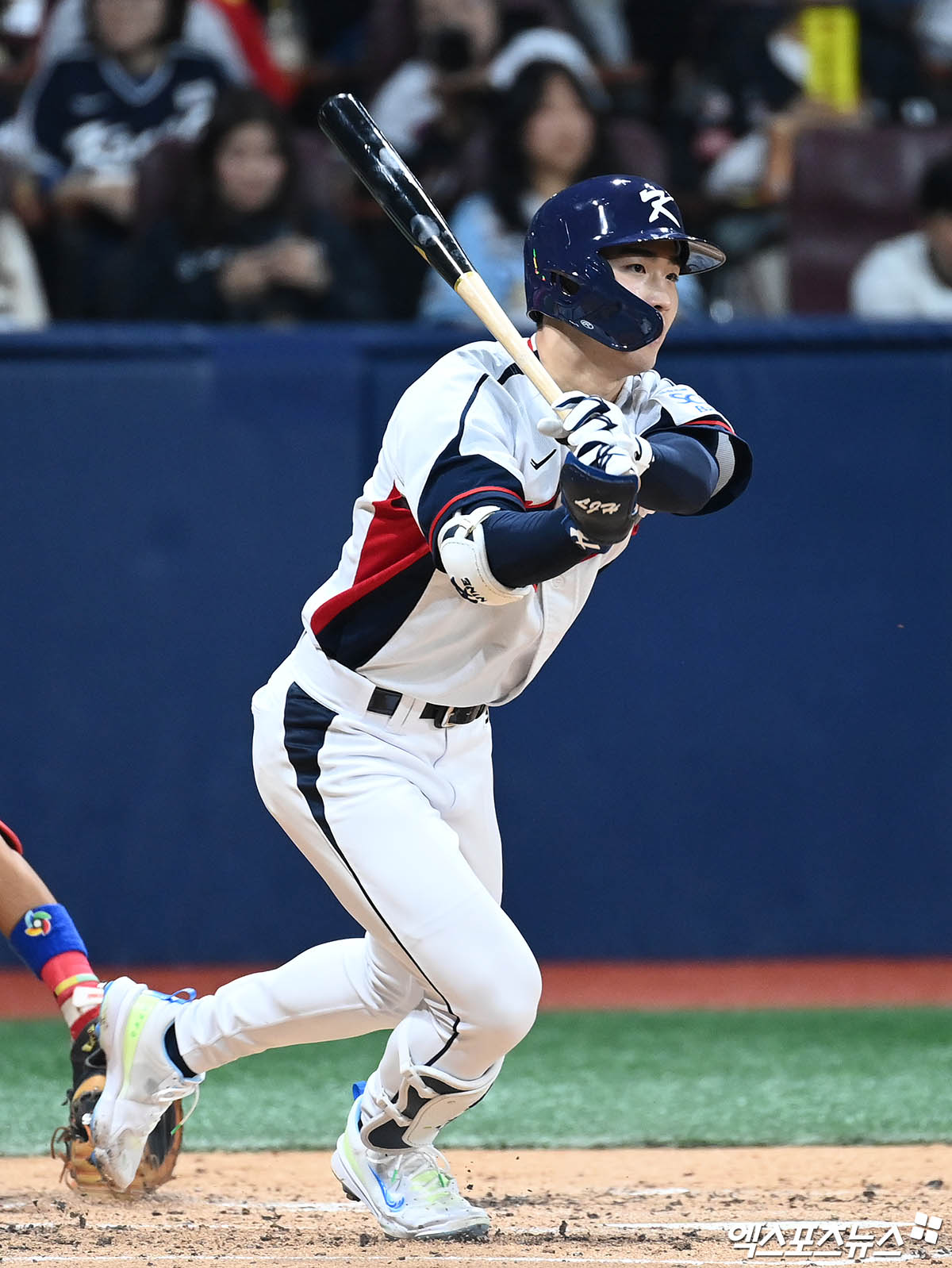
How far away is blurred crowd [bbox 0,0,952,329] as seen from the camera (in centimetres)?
593

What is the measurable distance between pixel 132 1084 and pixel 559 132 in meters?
3.77

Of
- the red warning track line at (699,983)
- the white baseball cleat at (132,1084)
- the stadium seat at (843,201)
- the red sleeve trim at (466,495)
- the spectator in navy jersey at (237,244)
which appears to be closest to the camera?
the red sleeve trim at (466,495)

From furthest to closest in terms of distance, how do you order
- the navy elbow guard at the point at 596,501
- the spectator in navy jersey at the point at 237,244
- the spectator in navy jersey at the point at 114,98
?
the spectator in navy jersey at the point at 114,98, the spectator in navy jersey at the point at 237,244, the navy elbow guard at the point at 596,501

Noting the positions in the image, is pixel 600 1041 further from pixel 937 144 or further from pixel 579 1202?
pixel 937 144

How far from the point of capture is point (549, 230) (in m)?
2.94

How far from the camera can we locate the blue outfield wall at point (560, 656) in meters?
5.29

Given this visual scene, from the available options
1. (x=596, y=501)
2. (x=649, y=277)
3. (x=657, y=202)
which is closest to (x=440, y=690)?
(x=596, y=501)

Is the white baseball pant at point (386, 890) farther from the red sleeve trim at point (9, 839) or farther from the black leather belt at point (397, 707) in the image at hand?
the red sleeve trim at point (9, 839)

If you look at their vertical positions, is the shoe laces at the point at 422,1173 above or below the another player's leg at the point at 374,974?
below

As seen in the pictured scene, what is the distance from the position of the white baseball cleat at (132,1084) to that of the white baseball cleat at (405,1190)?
326 millimetres

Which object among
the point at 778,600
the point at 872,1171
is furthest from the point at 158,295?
the point at 872,1171

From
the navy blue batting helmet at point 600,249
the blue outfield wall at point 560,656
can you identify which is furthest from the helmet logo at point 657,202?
the blue outfield wall at point 560,656

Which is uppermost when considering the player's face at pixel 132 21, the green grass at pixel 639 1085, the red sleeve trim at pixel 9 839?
the player's face at pixel 132 21

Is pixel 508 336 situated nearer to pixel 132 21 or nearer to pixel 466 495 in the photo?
pixel 466 495
